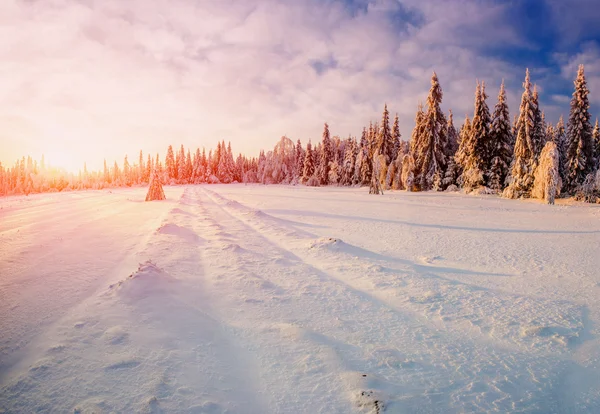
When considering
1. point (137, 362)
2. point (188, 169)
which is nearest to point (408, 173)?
point (137, 362)

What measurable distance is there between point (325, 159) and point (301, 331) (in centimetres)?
6294

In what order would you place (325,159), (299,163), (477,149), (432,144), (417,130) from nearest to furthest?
1. (477,149)
2. (432,144)
3. (417,130)
4. (325,159)
5. (299,163)

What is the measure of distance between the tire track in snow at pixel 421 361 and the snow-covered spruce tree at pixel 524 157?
29.6 m

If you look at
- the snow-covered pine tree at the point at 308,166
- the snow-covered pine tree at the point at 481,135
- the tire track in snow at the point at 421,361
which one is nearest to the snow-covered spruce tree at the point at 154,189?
the tire track in snow at the point at 421,361

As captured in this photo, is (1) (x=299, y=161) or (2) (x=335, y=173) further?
(1) (x=299, y=161)

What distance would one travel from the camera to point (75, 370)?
8.93ft

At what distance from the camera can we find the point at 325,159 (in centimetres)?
6494

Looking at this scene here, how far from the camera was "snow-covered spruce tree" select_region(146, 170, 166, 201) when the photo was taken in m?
25.2

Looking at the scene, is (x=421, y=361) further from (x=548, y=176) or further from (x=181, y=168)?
(x=181, y=168)

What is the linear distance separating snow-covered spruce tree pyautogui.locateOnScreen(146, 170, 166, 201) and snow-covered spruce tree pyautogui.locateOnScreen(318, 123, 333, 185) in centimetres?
4339

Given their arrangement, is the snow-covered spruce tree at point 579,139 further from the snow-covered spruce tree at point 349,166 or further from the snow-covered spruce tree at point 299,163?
the snow-covered spruce tree at point 299,163

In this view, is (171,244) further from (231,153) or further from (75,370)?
(231,153)

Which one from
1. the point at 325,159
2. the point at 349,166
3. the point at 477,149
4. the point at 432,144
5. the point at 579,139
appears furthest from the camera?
the point at 325,159

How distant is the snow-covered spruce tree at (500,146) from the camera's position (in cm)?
3209
